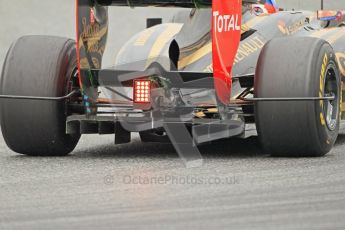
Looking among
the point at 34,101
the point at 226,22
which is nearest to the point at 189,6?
the point at 226,22

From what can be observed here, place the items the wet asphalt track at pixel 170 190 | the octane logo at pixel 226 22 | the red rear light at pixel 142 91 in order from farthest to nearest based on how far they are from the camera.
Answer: the red rear light at pixel 142 91 → the octane logo at pixel 226 22 → the wet asphalt track at pixel 170 190

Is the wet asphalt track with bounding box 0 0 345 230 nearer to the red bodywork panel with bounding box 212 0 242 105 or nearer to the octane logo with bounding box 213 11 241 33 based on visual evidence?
the red bodywork panel with bounding box 212 0 242 105

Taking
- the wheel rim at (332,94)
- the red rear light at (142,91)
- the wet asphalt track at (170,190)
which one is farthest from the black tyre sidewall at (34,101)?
the wheel rim at (332,94)

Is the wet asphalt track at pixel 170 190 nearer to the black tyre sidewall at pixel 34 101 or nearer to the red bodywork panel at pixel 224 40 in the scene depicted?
the black tyre sidewall at pixel 34 101

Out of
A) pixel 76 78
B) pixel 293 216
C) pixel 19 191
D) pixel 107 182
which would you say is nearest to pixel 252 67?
pixel 76 78

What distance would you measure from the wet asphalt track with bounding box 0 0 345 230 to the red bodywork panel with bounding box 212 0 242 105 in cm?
61

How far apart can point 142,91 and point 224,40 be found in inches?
30.1

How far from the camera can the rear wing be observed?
759 cm

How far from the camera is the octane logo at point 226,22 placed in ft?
24.7

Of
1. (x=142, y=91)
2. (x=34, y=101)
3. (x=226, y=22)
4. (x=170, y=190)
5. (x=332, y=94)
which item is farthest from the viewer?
(x=332, y=94)

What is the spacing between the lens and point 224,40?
7.64 metres

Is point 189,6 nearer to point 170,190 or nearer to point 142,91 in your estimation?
point 142,91

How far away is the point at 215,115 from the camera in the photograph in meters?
8.06

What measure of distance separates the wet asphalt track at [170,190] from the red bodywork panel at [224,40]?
605 mm
